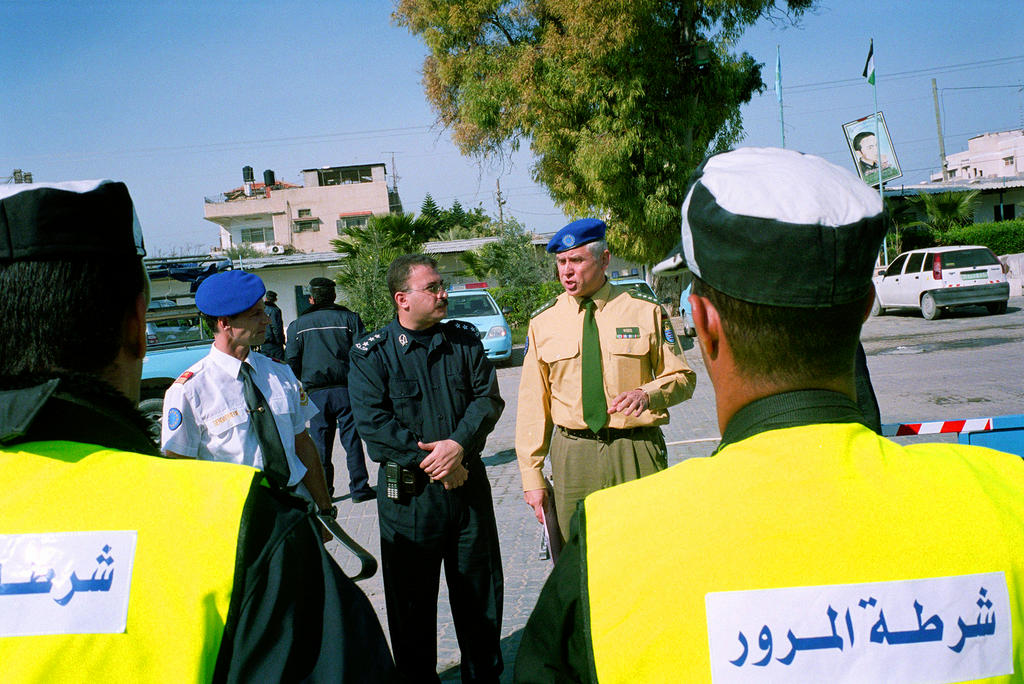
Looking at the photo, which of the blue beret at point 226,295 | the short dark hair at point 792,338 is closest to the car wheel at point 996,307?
the blue beret at point 226,295

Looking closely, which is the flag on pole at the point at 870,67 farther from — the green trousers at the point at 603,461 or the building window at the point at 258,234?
the building window at the point at 258,234

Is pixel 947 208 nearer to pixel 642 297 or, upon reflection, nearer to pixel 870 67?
pixel 870 67

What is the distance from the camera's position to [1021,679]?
1.11 metres

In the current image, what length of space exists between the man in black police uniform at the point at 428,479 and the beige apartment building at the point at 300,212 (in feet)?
176

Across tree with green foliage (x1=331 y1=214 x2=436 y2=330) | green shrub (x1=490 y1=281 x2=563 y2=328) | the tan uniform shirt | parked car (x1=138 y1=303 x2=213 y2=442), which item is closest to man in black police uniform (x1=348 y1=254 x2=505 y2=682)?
the tan uniform shirt

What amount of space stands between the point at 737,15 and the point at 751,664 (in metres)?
22.7

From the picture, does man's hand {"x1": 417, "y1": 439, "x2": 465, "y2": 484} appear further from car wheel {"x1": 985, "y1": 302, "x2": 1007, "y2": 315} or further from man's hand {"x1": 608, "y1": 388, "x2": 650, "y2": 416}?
car wheel {"x1": 985, "y1": 302, "x2": 1007, "y2": 315}

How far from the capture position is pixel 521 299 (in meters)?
24.1

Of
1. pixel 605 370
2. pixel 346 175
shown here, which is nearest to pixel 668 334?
pixel 605 370

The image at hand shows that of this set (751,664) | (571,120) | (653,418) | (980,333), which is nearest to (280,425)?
(653,418)

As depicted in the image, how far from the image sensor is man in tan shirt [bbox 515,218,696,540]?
3.69m

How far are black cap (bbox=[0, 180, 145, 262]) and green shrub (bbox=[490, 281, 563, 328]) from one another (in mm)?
22131

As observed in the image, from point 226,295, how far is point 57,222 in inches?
102

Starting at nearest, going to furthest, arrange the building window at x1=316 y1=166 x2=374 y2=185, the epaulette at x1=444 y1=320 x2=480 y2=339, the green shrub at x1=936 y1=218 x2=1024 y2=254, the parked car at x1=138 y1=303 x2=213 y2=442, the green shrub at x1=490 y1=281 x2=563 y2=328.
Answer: the epaulette at x1=444 y1=320 x2=480 y2=339, the parked car at x1=138 y1=303 x2=213 y2=442, the green shrub at x1=490 y1=281 x2=563 y2=328, the green shrub at x1=936 y1=218 x2=1024 y2=254, the building window at x1=316 y1=166 x2=374 y2=185
